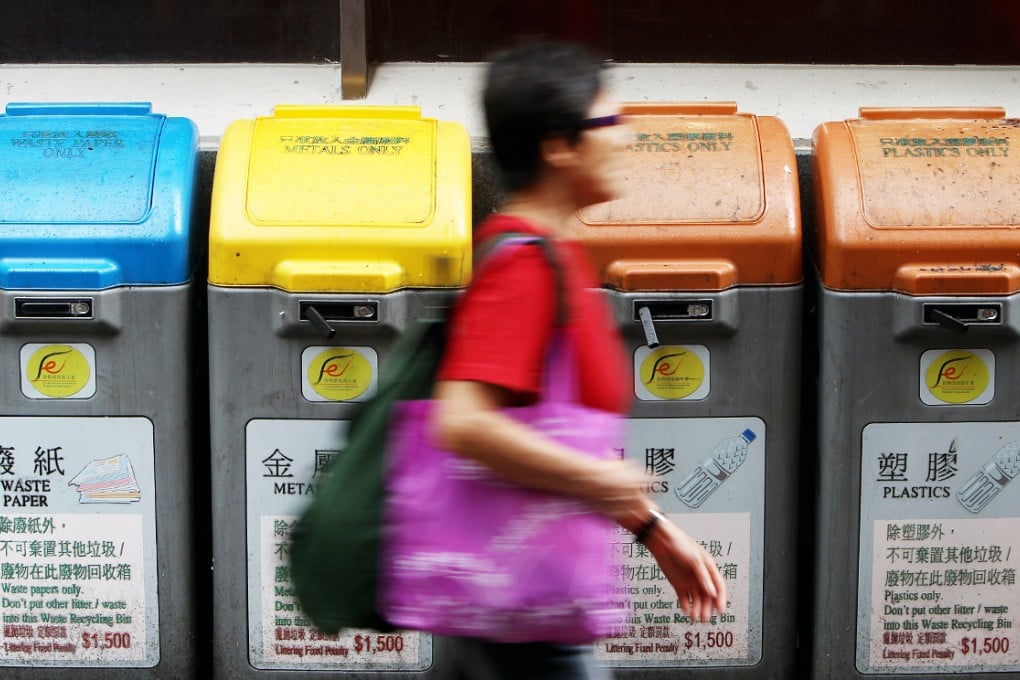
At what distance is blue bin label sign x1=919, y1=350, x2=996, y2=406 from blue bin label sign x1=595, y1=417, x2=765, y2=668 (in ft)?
1.44

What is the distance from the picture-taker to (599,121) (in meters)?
1.82

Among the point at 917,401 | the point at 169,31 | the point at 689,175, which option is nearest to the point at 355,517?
the point at 689,175

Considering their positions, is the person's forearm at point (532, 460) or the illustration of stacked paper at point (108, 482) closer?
the person's forearm at point (532, 460)

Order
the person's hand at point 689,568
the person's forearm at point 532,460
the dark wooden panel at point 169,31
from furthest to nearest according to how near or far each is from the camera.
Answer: the dark wooden panel at point 169,31 → the person's hand at point 689,568 → the person's forearm at point 532,460

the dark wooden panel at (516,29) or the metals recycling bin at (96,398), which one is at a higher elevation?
the dark wooden panel at (516,29)

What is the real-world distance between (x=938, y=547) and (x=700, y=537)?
626 mm

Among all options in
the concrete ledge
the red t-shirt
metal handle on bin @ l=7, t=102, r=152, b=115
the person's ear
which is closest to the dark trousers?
the red t-shirt

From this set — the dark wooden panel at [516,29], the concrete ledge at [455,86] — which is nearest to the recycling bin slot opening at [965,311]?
the concrete ledge at [455,86]

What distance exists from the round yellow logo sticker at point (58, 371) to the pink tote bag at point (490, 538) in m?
1.91

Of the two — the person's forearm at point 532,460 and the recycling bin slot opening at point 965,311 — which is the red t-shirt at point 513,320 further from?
the recycling bin slot opening at point 965,311

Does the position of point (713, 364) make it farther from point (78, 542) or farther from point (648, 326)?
point (78, 542)

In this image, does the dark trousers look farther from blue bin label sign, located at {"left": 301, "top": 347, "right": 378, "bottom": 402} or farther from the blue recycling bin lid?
the blue recycling bin lid

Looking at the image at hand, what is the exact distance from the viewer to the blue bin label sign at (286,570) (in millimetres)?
3480

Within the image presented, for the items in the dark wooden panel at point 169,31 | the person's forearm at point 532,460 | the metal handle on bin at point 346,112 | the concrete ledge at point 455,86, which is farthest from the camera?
the dark wooden panel at point 169,31
